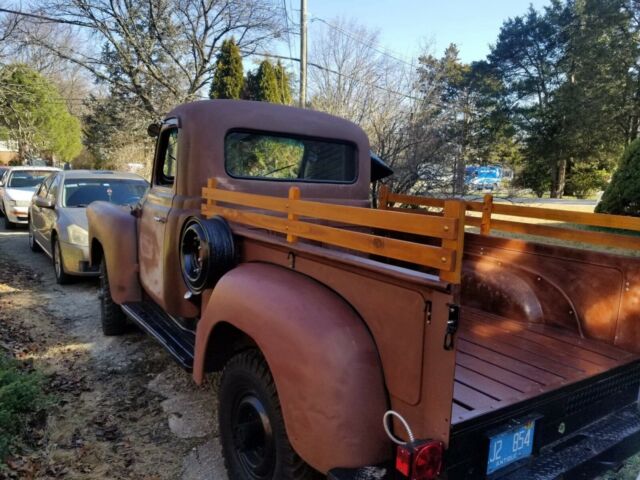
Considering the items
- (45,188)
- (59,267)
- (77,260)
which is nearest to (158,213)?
(77,260)

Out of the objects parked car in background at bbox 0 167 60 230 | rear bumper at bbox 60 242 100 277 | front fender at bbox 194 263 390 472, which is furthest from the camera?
parked car in background at bbox 0 167 60 230

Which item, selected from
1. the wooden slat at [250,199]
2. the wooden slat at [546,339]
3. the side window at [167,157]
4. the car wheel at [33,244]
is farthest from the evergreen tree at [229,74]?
the wooden slat at [546,339]

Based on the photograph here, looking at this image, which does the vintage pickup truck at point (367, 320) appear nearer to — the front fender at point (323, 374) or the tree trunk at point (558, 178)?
the front fender at point (323, 374)

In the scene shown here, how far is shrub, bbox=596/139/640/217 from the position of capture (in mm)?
11344

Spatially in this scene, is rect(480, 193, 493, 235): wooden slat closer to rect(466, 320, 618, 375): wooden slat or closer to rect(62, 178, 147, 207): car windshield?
rect(466, 320, 618, 375): wooden slat

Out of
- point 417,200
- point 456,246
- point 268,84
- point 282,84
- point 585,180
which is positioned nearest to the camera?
point 456,246

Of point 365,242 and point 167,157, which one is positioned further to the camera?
point 167,157

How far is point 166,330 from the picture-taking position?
11.9ft

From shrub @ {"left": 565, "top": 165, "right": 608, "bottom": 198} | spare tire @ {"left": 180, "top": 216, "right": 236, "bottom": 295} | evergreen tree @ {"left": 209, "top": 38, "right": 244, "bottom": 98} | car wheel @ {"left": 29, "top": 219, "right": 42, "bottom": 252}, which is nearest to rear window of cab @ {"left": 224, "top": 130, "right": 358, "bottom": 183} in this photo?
spare tire @ {"left": 180, "top": 216, "right": 236, "bottom": 295}

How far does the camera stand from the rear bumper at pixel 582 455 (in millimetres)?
1720

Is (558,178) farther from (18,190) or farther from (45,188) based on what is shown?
(45,188)

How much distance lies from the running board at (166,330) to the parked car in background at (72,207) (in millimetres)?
Result: 2735

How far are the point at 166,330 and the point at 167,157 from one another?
1.40 metres

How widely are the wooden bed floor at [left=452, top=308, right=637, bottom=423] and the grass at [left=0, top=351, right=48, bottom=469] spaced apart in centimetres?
257
